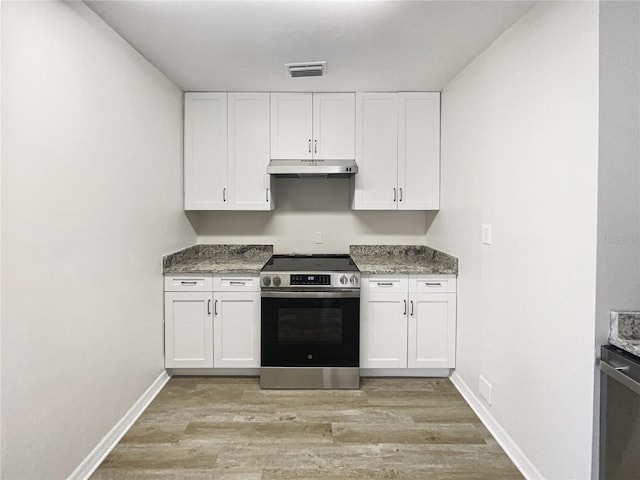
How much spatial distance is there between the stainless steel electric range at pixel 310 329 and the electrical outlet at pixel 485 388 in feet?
2.80

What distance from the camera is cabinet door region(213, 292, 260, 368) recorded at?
9.42ft

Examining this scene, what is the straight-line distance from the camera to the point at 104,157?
198 centimetres

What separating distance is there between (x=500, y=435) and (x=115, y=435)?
223cm

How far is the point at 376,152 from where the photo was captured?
317 centimetres

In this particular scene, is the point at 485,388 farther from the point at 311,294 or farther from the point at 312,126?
the point at 312,126

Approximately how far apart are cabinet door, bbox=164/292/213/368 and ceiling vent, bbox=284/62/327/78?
1.78 m

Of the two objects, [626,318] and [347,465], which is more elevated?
[626,318]

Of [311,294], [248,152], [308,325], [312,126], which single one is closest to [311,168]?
[312,126]

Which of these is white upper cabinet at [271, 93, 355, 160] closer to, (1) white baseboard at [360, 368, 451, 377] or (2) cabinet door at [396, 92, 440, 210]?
(2) cabinet door at [396, 92, 440, 210]

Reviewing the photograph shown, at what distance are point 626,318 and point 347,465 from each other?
147 centimetres

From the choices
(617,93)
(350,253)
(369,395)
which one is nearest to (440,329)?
(369,395)

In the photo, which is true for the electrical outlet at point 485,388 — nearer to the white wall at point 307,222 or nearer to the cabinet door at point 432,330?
the cabinet door at point 432,330

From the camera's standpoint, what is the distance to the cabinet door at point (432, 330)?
9.41 ft

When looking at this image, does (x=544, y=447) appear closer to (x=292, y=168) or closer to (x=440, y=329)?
(x=440, y=329)
